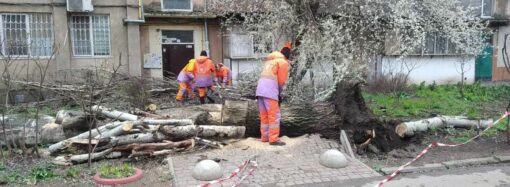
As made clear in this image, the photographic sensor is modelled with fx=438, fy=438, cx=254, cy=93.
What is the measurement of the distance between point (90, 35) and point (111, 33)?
2.26ft

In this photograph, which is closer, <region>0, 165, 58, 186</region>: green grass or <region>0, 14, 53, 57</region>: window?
<region>0, 165, 58, 186</region>: green grass

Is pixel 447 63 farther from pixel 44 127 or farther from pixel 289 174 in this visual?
pixel 44 127

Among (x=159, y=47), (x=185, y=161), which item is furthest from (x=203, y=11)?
(x=185, y=161)

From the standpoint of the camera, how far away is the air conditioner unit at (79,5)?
548 inches

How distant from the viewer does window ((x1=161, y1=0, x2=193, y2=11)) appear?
53.3 feet

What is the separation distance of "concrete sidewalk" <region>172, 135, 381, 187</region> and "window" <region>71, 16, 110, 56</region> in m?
9.66

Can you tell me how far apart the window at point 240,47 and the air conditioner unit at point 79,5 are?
199 inches

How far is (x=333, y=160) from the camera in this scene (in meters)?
6.00

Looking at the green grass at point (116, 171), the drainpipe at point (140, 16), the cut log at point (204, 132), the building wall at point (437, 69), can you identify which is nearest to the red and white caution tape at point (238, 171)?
the cut log at point (204, 132)

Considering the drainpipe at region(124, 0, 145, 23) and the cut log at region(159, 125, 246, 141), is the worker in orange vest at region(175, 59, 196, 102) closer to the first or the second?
the cut log at region(159, 125, 246, 141)

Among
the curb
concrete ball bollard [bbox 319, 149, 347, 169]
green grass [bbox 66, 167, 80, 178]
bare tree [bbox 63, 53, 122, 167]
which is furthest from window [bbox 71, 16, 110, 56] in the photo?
the curb

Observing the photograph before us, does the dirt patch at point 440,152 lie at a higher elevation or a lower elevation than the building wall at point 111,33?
lower

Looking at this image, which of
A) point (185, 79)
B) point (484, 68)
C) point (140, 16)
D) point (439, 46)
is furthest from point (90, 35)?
point (484, 68)

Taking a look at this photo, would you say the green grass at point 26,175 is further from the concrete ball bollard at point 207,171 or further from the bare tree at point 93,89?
the concrete ball bollard at point 207,171
